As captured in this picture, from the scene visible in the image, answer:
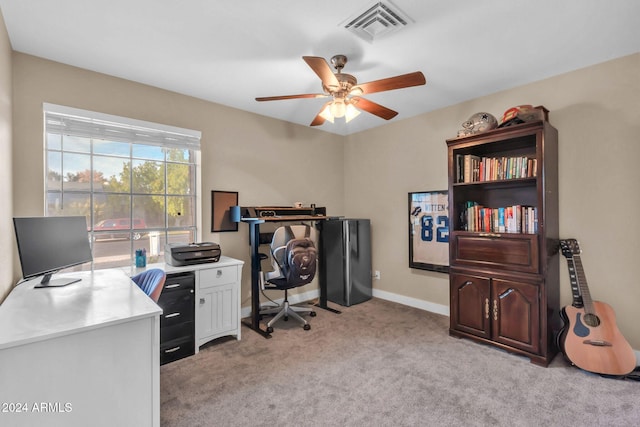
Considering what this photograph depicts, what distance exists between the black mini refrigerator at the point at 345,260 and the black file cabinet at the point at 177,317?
5.78ft

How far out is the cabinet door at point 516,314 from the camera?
98.5 inches

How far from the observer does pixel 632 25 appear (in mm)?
2055

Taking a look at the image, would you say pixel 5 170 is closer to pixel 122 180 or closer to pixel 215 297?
pixel 122 180

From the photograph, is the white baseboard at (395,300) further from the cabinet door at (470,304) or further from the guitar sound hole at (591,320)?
the guitar sound hole at (591,320)

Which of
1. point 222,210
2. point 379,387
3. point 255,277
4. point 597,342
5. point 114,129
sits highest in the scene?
point 114,129

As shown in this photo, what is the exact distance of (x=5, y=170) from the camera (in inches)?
79.3

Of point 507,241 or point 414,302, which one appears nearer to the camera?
point 507,241

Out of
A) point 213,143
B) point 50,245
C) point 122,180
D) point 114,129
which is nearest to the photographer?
point 50,245

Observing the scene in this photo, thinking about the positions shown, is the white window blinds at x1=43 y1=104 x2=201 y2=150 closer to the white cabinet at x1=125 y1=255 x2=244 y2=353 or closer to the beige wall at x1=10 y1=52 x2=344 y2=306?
the beige wall at x1=10 y1=52 x2=344 y2=306

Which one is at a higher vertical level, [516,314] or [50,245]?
[50,245]

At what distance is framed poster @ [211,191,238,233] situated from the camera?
341cm

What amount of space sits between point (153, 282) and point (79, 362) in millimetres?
Answer: 721

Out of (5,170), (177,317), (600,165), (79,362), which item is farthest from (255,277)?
(600,165)

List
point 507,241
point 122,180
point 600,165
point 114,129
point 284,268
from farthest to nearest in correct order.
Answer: point 284,268
point 122,180
point 114,129
point 507,241
point 600,165
